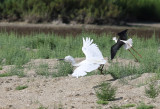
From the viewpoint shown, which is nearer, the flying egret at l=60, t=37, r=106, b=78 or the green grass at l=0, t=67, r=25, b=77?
the flying egret at l=60, t=37, r=106, b=78

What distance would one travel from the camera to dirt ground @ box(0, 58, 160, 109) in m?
7.40

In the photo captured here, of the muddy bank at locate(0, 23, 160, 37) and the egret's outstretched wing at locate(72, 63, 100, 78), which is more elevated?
the egret's outstretched wing at locate(72, 63, 100, 78)

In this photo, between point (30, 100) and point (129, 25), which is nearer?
point (30, 100)

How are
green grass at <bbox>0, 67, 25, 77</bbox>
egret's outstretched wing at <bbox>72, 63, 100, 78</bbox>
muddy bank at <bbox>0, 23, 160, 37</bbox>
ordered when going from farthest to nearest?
muddy bank at <bbox>0, 23, 160, 37</bbox> → green grass at <bbox>0, 67, 25, 77</bbox> → egret's outstretched wing at <bbox>72, 63, 100, 78</bbox>

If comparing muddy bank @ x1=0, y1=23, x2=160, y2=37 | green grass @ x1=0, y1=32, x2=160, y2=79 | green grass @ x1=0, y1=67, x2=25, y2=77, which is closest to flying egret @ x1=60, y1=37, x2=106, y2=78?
green grass @ x1=0, y1=32, x2=160, y2=79

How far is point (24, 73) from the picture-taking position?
400 inches

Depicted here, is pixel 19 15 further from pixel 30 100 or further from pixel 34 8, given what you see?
pixel 30 100

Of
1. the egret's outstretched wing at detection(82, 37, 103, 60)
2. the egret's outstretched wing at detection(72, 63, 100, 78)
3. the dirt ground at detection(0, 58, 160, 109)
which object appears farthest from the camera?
the egret's outstretched wing at detection(82, 37, 103, 60)

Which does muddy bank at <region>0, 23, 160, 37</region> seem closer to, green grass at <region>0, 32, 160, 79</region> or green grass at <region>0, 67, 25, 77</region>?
green grass at <region>0, 32, 160, 79</region>

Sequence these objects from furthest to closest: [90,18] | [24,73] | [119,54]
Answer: [90,18] → [119,54] → [24,73]

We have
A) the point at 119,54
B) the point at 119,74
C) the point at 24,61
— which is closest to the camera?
the point at 119,74

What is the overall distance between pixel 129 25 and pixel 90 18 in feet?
6.84

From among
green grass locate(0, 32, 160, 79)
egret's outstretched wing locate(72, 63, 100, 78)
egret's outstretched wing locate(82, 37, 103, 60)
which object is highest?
egret's outstretched wing locate(82, 37, 103, 60)

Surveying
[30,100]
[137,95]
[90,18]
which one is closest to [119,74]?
[137,95]
